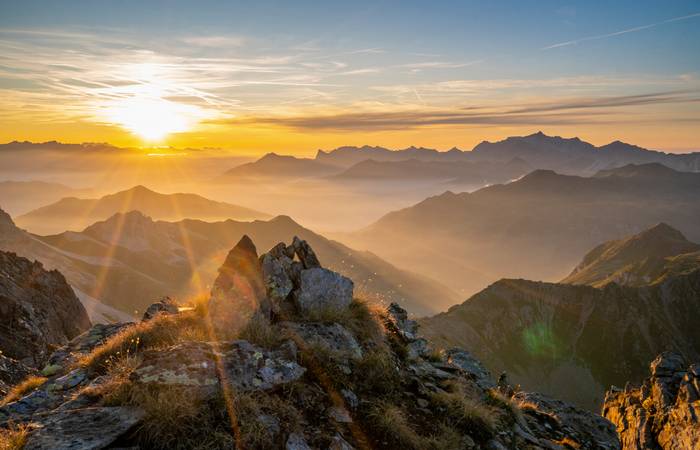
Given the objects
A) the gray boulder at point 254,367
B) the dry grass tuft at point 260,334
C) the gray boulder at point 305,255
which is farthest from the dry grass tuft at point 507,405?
the dry grass tuft at point 260,334

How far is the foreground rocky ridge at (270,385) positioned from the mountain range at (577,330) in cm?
14604

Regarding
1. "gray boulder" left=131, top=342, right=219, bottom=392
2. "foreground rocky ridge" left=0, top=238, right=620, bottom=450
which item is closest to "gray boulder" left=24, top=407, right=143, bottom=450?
"foreground rocky ridge" left=0, top=238, right=620, bottom=450

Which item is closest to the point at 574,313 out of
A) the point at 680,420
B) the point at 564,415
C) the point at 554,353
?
the point at 554,353

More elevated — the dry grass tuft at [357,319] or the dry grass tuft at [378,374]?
the dry grass tuft at [357,319]

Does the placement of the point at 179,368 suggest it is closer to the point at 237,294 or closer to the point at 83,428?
the point at 83,428

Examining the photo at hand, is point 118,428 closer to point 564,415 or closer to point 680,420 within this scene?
point 564,415

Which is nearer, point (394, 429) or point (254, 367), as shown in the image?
point (254, 367)

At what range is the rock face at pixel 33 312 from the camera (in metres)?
29.4

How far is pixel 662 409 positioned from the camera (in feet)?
105

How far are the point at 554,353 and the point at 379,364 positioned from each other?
190 meters

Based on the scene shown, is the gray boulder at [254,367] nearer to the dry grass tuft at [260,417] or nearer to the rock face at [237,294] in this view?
the dry grass tuft at [260,417]

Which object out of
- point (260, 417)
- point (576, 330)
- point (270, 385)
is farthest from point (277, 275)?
point (576, 330)

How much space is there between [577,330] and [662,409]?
16792 cm

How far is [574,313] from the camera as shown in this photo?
181875 millimetres
